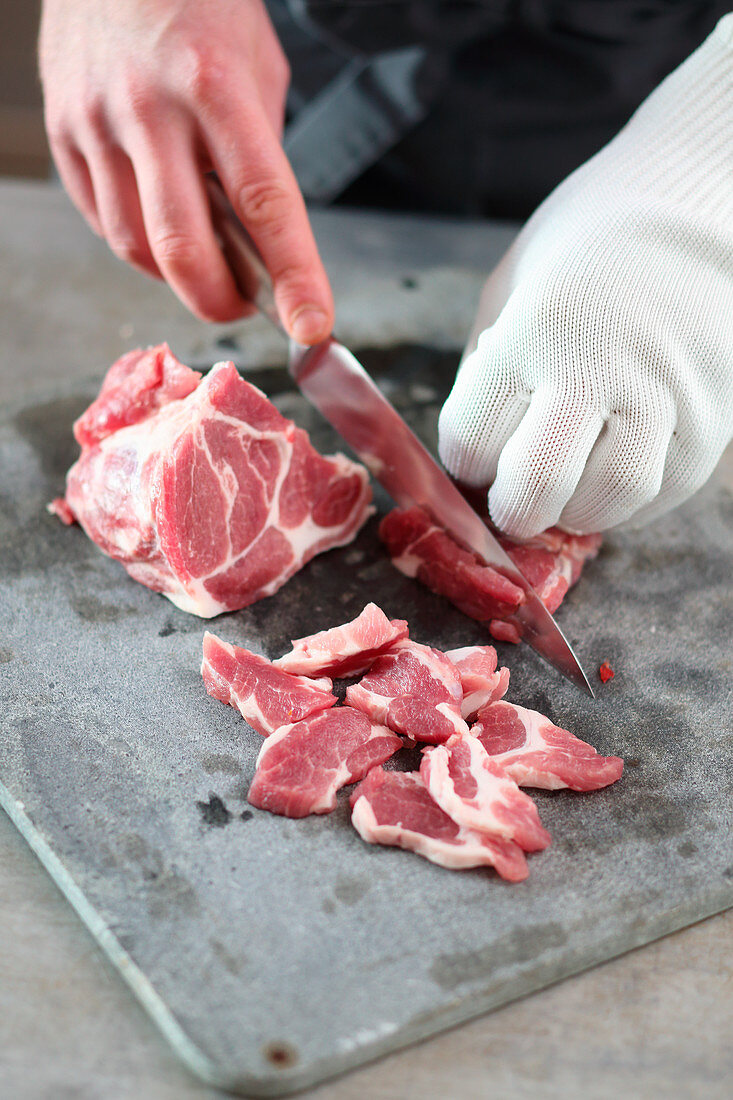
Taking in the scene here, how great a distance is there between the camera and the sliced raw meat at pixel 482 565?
241 centimetres

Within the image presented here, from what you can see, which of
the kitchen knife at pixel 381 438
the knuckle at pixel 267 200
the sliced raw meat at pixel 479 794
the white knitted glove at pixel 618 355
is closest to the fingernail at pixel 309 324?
the kitchen knife at pixel 381 438

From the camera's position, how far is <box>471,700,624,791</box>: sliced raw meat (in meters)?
2.00

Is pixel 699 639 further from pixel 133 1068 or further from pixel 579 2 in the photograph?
pixel 579 2

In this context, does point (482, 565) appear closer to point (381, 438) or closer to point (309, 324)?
point (381, 438)

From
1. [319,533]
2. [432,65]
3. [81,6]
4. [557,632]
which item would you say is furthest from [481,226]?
[557,632]

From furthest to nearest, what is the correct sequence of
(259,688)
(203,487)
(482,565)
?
(482,565) < (203,487) < (259,688)

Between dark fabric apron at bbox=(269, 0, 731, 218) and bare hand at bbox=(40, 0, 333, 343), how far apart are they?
945mm

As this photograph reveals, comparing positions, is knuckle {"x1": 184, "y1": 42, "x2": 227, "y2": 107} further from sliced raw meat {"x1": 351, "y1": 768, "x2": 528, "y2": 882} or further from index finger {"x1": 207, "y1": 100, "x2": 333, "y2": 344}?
sliced raw meat {"x1": 351, "y1": 768, "x2": 528, "y2": 882}

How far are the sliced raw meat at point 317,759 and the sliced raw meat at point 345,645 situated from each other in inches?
4.9

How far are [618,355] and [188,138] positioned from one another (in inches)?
54.7

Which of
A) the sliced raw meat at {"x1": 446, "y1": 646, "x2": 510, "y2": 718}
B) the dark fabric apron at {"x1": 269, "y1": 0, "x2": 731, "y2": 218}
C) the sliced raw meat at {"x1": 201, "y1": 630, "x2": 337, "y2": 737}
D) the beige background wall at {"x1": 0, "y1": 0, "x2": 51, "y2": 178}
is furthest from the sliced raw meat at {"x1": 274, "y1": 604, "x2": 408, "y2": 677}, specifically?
the beige background wall at {"x1": 0, "y1": 0, "x2": 51, "y2": 178}

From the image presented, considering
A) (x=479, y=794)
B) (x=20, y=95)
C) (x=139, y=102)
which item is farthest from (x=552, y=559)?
(x=20, y=95)

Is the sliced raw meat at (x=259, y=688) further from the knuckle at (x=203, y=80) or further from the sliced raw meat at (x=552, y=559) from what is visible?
the knuckle at (x=203, y=80)

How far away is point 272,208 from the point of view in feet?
8.50
